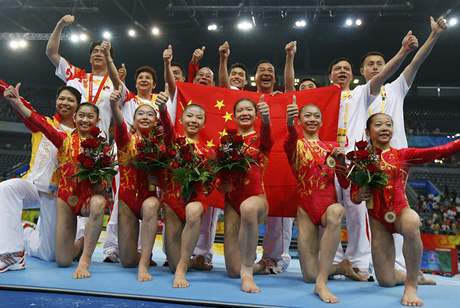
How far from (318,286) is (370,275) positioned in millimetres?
1063

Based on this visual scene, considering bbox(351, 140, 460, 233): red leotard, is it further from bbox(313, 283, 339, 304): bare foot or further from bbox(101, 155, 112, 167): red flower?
bbox(101, 155, 112, 167): red flower

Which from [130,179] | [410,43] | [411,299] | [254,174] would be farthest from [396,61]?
[130,179]

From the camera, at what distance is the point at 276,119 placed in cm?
479

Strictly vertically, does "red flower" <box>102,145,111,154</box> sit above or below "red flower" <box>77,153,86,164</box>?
above

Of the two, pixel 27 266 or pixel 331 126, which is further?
pixel 331 126

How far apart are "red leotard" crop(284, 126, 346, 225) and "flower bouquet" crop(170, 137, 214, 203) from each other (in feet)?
2.66

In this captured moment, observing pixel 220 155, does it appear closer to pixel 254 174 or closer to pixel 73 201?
pixel 254 174

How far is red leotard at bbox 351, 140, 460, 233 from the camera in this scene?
346cm

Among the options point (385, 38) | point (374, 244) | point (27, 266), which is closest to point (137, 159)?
point (27, 266)

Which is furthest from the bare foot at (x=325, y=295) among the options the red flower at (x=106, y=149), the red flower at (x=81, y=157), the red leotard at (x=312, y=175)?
the red flower at (x=81, y=157)

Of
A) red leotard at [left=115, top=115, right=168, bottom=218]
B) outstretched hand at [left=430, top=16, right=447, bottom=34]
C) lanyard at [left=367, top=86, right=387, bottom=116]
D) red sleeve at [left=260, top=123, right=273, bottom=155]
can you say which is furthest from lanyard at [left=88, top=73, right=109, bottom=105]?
outstretched hand at [left=430, top=16, right=447, bottom=34]

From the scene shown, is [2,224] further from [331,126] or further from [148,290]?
[331,126]

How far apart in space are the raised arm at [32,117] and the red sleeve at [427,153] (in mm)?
3465

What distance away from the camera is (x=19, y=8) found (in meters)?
14.4
